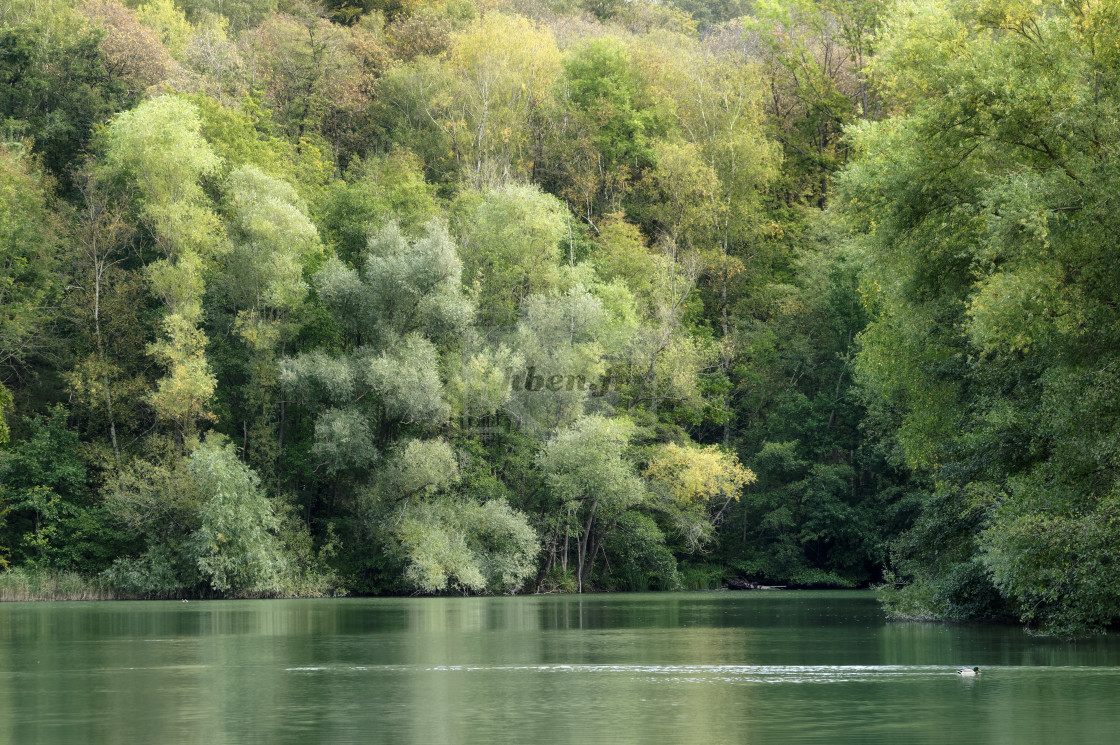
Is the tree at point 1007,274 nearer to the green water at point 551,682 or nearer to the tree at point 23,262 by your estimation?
the green water at point 551,682

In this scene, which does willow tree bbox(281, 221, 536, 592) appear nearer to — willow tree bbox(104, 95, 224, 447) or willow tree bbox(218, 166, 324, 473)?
willow tree bbox(218, 166, 324, 473)

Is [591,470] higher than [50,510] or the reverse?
higher

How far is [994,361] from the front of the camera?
29.9 m

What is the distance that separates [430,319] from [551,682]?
35.2 meters

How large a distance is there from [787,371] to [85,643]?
4122cm

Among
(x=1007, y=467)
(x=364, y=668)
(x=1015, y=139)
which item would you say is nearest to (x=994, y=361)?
(x=1007, y=467)

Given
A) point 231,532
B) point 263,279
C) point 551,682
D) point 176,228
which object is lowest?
point 551,682

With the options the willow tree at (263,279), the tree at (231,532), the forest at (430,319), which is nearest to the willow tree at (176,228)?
the forest at (430,319)

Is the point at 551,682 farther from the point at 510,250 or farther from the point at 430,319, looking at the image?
the point at 510,250

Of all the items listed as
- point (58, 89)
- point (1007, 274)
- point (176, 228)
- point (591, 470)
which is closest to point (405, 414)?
point (591, 470)

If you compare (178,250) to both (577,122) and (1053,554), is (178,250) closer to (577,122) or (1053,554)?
(577,122)

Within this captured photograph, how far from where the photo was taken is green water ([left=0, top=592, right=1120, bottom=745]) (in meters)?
15.0

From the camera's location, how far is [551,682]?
2048cm

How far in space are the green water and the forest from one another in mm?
13165
